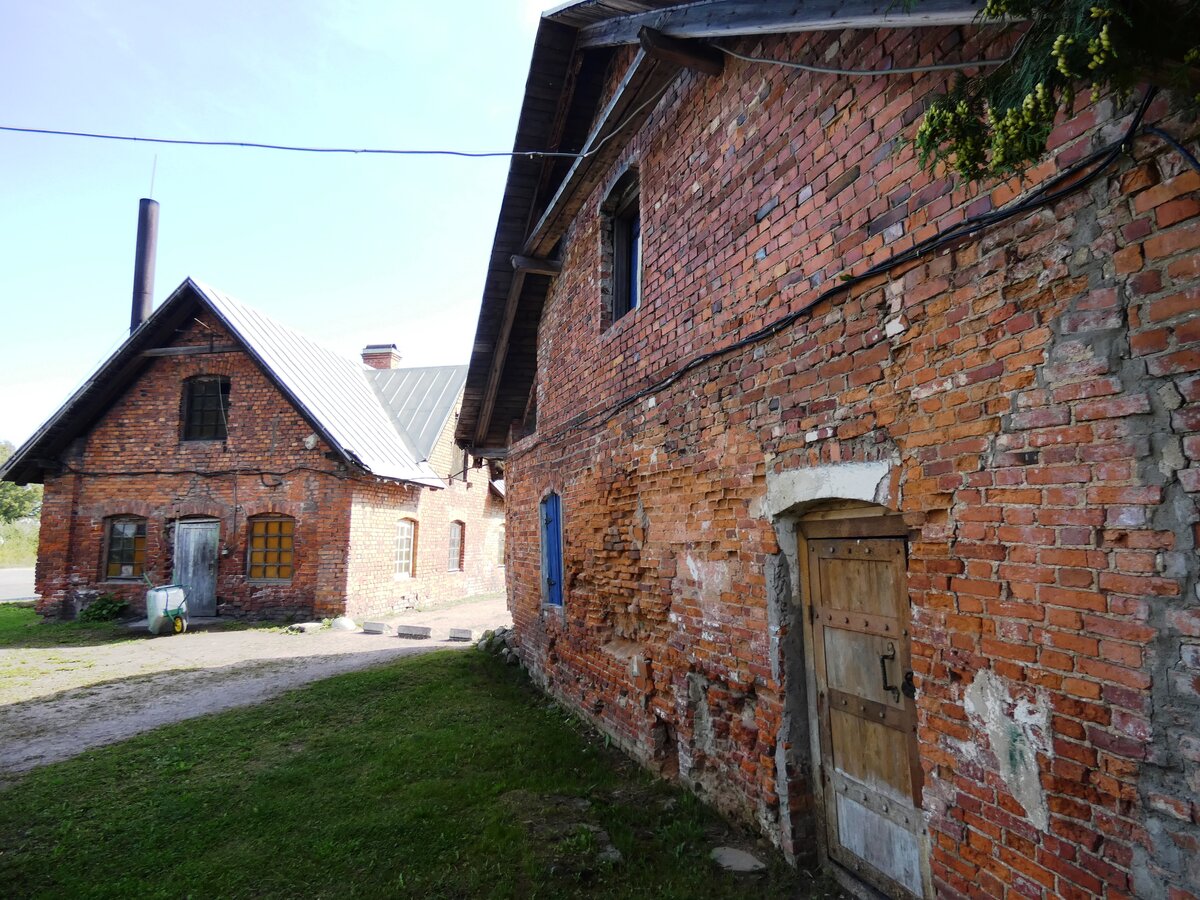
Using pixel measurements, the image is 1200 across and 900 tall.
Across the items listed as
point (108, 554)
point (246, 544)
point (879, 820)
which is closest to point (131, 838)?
point (879, 820)

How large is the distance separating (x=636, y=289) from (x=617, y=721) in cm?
394

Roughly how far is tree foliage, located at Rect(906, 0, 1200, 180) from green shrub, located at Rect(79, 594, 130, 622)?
16338mm

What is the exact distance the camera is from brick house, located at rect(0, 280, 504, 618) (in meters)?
12.8

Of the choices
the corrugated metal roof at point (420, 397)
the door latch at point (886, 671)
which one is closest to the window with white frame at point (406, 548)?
the corrugated metal roof at point (420, 397)

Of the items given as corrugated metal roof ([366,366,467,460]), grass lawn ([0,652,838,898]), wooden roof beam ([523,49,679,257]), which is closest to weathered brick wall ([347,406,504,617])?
corrugated metal roof ([366,366,467,460])

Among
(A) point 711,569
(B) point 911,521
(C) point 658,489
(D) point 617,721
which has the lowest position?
(D) point 617,721

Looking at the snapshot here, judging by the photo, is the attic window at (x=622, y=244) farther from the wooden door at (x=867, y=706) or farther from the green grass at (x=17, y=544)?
the green grass at (x=17, y=544)

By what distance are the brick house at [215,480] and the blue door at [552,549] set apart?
21.6ft

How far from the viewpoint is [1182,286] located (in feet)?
5.97

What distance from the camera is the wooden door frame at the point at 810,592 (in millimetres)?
3096

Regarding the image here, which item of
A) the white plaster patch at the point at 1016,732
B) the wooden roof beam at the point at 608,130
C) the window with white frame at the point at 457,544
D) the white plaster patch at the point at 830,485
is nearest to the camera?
the white plaster patch at the point at 1016,732

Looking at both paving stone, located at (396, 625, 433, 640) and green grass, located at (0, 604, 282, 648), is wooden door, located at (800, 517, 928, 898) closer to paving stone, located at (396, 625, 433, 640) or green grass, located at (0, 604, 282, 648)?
paving stone, located at (396, 625, 433, 640)

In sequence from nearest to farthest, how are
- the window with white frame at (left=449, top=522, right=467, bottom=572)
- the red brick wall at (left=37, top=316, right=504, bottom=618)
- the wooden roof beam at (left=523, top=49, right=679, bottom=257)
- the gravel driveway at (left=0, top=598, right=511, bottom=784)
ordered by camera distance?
the wooden roof beam at (left=523, top=49, right=679, bottom=257), the gravel driveway at (left=0, top=598, right=511, bottom=784), the red brick wall at (left=37, top=316, right=504, bottom=618), the window with white frame at (left=449, top=522, right=467, bottom=572)

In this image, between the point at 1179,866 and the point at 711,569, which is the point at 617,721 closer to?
the point at 711,569
